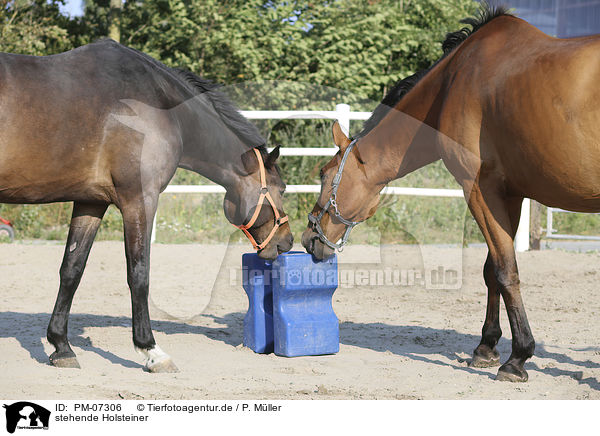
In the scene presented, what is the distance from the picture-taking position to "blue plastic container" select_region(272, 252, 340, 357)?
4.39 metres

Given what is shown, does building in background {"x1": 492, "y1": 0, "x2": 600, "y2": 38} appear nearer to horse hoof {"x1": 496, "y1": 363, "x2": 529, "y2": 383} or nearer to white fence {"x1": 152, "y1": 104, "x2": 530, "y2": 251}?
white fence {"x1": 152, "y1": 104, "x2": 530, "y2": 251}

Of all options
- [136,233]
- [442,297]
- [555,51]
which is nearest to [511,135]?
[555,51]

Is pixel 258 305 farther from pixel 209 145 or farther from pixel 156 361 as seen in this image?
pixel 209 145

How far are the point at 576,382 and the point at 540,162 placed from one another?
128 centimetres

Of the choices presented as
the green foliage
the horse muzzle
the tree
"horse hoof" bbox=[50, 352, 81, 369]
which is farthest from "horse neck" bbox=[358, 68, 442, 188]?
the tree

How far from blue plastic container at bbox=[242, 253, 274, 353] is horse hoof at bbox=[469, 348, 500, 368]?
1.34 meters

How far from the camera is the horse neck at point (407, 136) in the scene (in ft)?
13.7

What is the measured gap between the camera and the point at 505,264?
12.6ft

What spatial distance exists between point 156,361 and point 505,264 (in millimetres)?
2110

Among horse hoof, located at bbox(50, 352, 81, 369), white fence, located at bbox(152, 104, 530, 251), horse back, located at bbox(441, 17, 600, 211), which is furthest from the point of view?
white fence, located at bbox(152, 104, 530, 251)

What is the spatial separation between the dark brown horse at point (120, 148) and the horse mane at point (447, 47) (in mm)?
761

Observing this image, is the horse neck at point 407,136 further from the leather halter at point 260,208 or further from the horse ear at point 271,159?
the leather halter at point 260,208
